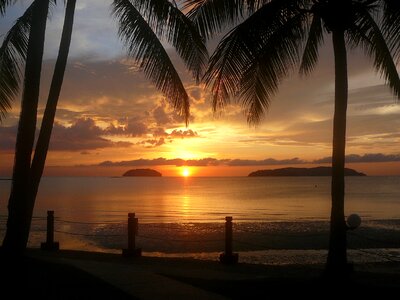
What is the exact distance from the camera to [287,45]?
29.7ft

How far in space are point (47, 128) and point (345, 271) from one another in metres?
5.75

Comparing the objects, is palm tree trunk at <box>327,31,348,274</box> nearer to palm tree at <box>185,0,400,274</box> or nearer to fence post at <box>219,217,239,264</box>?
palm tree at <box>185,0,400,274</box>

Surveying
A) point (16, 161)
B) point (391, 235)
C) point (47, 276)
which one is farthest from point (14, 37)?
point (391, 235)

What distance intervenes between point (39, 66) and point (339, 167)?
538 centimetres

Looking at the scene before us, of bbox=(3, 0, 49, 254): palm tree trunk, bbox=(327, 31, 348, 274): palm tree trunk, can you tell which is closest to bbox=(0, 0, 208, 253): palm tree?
bbox=(3, 0, 49, 254): palm tree trunk

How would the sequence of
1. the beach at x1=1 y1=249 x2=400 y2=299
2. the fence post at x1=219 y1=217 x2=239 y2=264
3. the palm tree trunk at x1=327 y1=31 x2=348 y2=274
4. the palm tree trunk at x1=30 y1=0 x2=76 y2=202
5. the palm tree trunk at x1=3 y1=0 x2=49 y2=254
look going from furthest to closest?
the fence post at x1=219 y1=217 x2=239 y2=264 < the palm tree trunk at x1=30 y1=0 x2=76 y2=202 < the palm tree trunk at x1=3 y1=0 x2=49 y2=254 < the palm tree trunk at x1=327 y1=31 x2=348 y2=274 < the beach at x1=1 y1=249 x2=400 y2=299

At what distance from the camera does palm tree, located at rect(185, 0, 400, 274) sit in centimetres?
812

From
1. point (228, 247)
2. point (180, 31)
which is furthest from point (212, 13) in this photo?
point (228, 247)

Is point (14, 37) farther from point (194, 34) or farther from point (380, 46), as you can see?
point (380, 46)

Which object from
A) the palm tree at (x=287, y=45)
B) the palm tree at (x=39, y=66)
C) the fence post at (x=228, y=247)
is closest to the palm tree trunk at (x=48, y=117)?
the palm tree at (x=39, y=66)

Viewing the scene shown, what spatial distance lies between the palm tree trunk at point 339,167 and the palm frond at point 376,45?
52.1 inches

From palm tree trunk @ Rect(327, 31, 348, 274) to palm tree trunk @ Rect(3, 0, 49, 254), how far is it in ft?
16.6

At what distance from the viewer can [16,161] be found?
845cm

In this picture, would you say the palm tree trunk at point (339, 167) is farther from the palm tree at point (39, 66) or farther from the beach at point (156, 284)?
the palm tree at point (39, 66)
